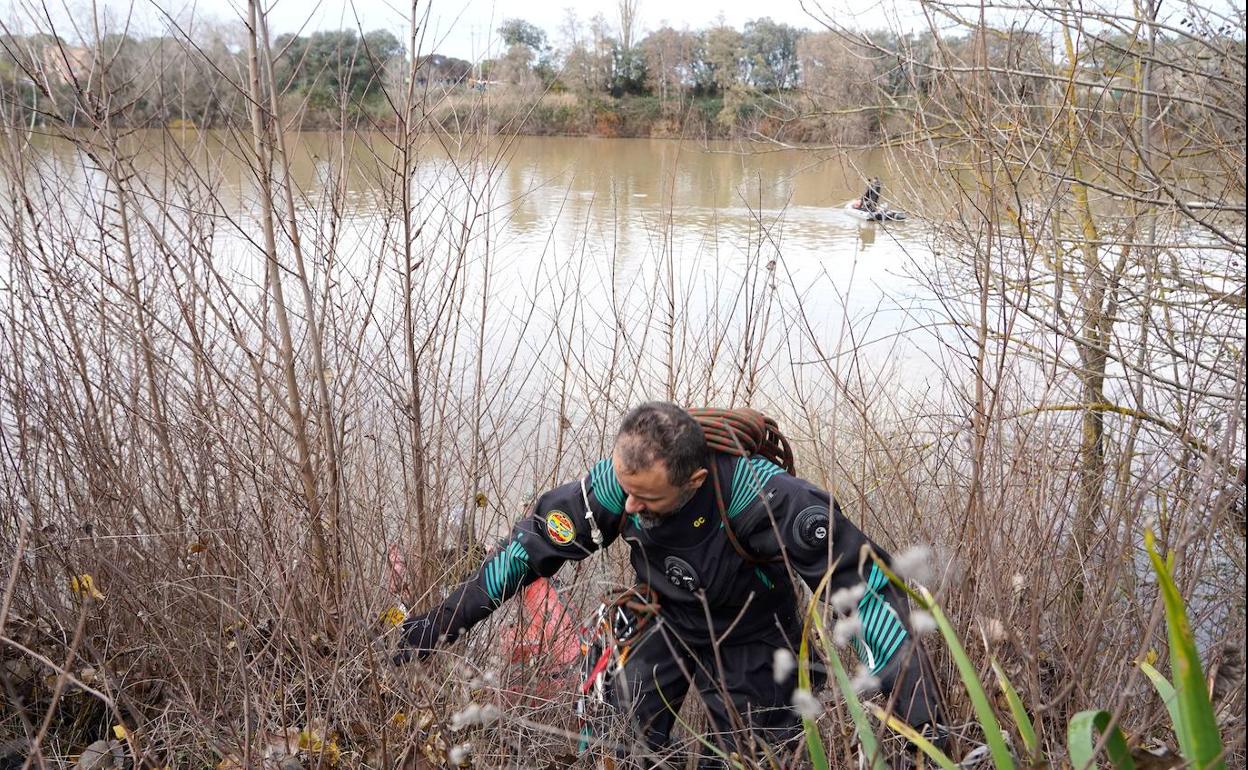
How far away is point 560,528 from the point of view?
2.68 metres

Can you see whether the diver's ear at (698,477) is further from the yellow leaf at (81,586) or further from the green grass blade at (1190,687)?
the yellow leaf at (81,586)

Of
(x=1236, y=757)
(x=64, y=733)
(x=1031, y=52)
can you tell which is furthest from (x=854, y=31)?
(x=64, y=733)

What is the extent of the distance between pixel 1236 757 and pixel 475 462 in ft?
8.39

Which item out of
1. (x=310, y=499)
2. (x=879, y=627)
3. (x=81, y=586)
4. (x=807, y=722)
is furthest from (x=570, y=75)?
(x=807, y=722)

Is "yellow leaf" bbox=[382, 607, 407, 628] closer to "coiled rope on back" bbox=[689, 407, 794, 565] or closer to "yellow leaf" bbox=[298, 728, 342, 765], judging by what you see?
"yellow leaf" bbox=[298, 728, 342, 765]

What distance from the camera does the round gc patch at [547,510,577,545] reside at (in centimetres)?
267

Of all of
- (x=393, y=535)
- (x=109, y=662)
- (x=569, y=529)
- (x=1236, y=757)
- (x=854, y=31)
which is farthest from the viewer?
(x=854, y=31)

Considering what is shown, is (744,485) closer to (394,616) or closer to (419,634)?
(419,634)

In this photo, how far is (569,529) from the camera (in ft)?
8.77

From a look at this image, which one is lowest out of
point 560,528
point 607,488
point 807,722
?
point 560,528

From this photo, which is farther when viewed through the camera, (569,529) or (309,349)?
(309,349)

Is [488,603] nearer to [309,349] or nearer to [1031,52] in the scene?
[309,349]

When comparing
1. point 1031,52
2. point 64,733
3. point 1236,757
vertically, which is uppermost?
point 1031,52

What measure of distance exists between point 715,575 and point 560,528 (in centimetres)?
44
